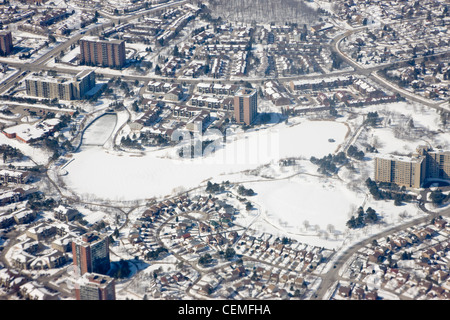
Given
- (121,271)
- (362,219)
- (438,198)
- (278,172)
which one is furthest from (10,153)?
(438,198)

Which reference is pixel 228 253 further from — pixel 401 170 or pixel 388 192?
pixel 401 170

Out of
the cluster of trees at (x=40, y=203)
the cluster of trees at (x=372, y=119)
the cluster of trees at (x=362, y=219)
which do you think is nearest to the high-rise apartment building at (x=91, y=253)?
the cluster of trees at (x=40, y=203)

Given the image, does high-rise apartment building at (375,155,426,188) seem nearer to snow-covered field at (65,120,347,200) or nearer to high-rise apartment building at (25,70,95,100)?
snow-covered field at (65,120,347,200)

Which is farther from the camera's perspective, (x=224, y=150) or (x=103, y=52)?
(x=103, y=52)

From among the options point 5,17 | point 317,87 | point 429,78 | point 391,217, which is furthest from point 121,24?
point 391,217

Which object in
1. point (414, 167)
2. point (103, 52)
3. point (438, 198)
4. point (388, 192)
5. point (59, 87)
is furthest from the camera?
point (103, 52)

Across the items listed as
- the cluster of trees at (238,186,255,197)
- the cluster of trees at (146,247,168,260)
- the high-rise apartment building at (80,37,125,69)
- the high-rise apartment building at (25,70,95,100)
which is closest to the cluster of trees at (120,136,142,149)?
the high-rise apartment building at (25,70,95,100)

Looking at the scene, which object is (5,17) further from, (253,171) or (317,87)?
(253,171)

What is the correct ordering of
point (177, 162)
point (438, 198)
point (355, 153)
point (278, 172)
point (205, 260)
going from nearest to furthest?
point (205, 260) < point (438, 198) < point (278, 172) < point (177, 162) < point (355, 153)
